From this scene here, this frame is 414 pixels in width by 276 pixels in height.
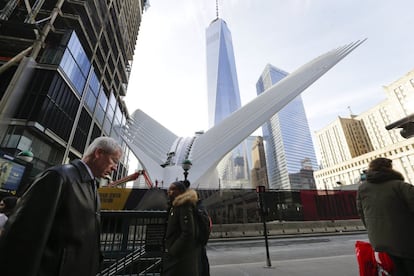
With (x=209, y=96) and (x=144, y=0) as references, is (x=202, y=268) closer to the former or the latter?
(x=144, y=0)

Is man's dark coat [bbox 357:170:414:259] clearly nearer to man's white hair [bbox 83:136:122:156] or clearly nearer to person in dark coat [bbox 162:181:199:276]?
person in dark coat [bbox 162:181:199:276]

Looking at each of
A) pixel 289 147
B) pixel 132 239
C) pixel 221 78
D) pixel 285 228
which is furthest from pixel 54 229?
pixel 221 78

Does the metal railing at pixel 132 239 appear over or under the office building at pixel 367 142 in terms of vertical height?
under

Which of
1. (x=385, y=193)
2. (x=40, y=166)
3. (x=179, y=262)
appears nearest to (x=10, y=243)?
(x=179, y=262)

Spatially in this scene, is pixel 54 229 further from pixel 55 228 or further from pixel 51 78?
pixel 51 78

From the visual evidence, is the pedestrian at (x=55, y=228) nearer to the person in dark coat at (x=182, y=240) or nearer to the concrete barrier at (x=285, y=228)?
the person in dark coat at (x=182, y=240)

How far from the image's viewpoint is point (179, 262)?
240 centimetres

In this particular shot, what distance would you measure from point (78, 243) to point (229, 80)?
130 metres

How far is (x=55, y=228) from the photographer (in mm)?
1150

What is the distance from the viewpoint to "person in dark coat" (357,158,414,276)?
219cm

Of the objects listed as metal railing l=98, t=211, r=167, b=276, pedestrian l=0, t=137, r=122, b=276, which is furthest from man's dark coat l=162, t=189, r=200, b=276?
pedestrian l=0, t=137, r=122, b=276

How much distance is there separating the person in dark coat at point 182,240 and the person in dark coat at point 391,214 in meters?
2.29

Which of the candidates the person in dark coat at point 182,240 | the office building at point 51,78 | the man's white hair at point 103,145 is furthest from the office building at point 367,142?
the man's white hair at point 103,145

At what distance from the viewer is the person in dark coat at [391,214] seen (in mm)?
2186
